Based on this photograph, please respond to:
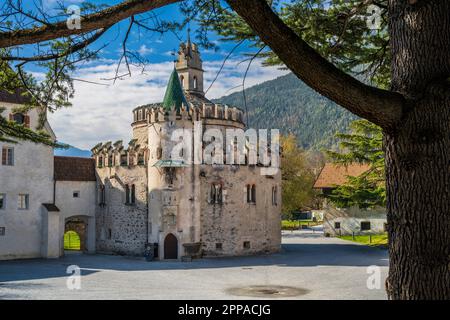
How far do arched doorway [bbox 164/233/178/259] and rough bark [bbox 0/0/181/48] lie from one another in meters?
27.8

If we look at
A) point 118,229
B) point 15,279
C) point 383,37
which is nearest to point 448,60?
point 383,37

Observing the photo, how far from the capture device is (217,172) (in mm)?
33000

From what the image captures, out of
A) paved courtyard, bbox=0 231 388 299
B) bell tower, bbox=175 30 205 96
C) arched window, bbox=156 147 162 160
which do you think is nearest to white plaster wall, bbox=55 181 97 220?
paved courtyard, bbox=0 231 388 299

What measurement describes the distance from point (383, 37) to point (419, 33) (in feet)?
18.5

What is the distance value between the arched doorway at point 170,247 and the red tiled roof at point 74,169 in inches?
342

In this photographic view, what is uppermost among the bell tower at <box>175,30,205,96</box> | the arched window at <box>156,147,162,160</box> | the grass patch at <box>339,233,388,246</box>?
the bell tower at <box>175,30,205,96</box>

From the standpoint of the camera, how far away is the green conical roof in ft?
109

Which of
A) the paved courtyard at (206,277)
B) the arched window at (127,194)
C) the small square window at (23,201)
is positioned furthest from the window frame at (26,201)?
the arched window at (127,194)

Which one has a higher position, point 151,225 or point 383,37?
point 383,37

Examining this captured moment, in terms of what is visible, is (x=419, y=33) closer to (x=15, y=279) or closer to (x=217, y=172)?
(x=15, y=279)

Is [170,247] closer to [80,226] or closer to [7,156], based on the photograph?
[80,226]

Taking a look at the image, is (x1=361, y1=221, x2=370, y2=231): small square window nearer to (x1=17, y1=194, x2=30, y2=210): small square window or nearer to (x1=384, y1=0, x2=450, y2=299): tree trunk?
(x1=17, y1=194, x2=30, y2=210): small square window

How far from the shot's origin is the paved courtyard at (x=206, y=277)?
1881cm

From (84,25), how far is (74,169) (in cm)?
3315
